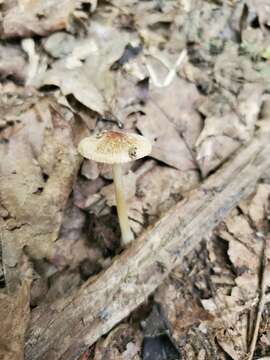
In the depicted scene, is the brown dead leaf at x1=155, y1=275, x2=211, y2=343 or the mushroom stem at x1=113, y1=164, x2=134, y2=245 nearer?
the brown dead leaf at x1=155, y1=275, x2=211, y2=343

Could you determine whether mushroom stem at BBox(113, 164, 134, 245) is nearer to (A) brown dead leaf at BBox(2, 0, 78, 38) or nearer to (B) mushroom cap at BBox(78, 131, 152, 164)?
(B) mushroom cap at BBox(78, 131, 152, 164)

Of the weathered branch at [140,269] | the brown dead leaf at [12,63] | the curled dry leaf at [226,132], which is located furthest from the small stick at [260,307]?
the brown dead leaf at [12,63]

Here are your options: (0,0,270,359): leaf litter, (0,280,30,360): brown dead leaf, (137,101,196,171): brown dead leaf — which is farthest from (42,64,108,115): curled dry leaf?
(0,280,30,360): brown dead leaf

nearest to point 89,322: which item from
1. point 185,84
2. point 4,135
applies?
point 4,135

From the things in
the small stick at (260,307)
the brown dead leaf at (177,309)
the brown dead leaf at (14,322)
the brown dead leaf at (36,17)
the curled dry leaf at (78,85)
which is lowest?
the brown dead leaf at (177,309)

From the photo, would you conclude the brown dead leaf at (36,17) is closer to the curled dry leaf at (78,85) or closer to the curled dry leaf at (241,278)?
the curled dry leaf at (78,85)

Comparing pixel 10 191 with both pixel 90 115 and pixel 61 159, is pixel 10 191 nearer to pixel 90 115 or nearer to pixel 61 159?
pixel 61 159
